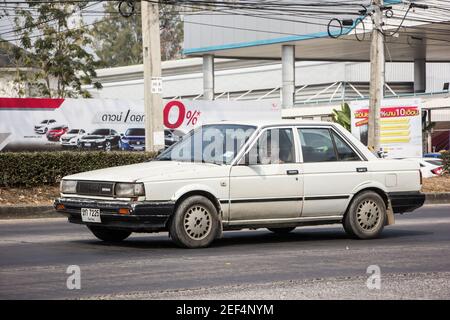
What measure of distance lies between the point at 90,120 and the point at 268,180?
14838mm

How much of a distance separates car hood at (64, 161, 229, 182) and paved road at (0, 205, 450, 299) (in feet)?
2.80

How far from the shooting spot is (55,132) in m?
25.3

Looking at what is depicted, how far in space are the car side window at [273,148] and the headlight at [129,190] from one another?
5.05ft

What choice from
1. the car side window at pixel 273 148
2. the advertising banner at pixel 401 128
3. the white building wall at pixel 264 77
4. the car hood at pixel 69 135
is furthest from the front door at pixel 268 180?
the white building wall at pixel 264 77

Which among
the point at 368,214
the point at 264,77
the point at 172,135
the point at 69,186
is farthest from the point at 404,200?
the point at 264,77

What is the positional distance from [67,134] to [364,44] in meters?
30.1

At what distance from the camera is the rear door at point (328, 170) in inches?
480

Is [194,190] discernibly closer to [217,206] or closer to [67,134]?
[217,206]

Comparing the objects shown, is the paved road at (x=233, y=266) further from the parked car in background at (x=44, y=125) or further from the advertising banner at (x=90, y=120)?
the parked car in background at (x=44, y=125)

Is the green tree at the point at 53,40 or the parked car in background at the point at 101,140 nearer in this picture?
the parked car in background at the point at 101,140

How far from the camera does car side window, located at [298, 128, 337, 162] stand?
486 inches

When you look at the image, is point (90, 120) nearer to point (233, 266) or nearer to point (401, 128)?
point (401, 128)

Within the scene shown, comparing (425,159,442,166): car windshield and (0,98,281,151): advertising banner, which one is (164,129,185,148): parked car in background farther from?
(425,159,442,166): car windshield

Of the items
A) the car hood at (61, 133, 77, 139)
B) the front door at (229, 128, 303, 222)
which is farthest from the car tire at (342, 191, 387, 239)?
the car hood at (61, 133, 77, 139)
